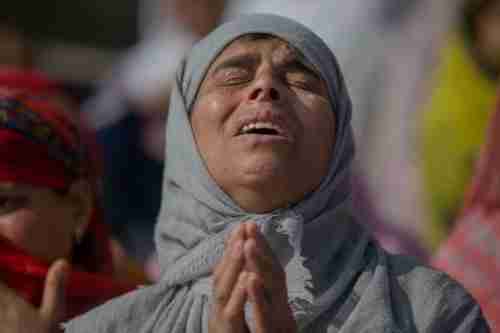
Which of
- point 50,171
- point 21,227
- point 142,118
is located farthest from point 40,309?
point 142,118

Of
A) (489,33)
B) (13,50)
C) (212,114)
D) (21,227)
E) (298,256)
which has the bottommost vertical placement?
(13,50)

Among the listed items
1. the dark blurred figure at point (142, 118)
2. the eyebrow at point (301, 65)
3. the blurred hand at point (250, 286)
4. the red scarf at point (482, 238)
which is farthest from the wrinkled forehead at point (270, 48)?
the dark blurred figure at point (142, 118)

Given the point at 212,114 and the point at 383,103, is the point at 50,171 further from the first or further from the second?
the point at 383,103

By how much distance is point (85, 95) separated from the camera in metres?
11.3

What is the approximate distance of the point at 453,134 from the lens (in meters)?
6.21

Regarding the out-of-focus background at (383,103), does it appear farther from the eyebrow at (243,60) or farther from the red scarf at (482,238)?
the eyebrow at (243,60)

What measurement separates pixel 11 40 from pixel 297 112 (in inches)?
262

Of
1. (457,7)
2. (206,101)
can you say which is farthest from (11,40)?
(206,101)

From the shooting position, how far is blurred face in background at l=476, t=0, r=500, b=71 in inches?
241

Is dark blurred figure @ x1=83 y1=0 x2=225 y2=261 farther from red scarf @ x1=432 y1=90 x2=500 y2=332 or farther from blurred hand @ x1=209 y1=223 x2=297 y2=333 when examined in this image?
blurred hand @ x1=209 y1=223 x2=297 y2=333

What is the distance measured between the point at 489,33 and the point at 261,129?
10.3ft

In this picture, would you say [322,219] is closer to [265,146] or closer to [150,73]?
[265,146]

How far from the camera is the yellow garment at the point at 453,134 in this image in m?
6.10

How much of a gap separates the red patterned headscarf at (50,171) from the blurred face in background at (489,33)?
238 centimetres
